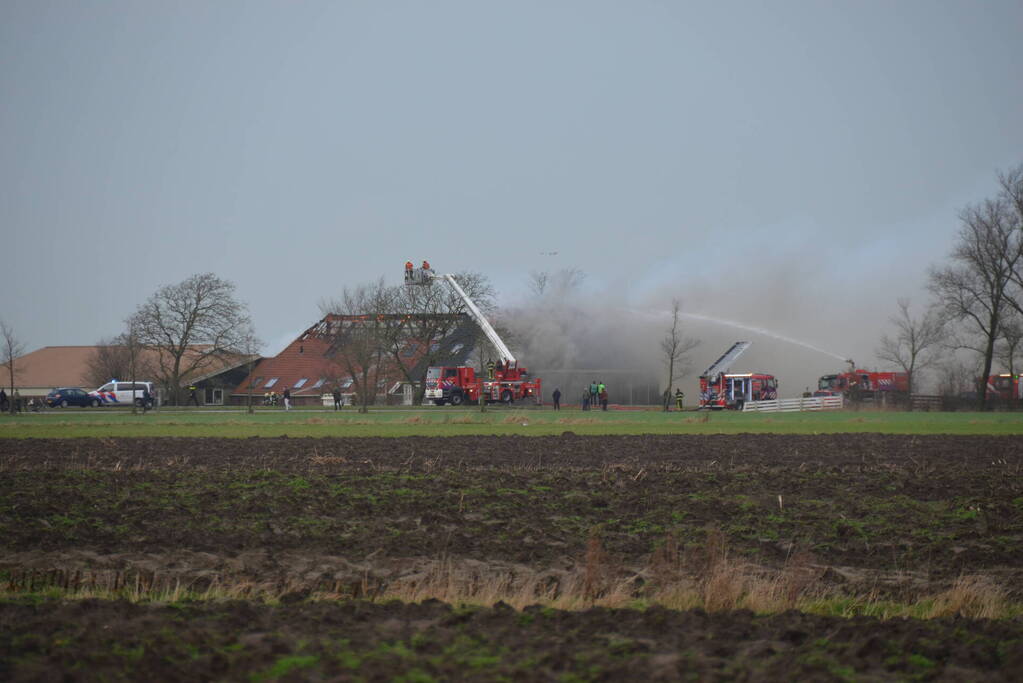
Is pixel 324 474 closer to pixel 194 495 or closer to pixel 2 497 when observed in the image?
pixel 194 495

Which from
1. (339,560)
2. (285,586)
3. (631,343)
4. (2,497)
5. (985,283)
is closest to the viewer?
(285,586)

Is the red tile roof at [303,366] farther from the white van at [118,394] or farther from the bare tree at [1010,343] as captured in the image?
the bare tree at [1010,343]

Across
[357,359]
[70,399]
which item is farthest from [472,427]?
[70,399]

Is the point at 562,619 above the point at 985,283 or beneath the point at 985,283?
beneath

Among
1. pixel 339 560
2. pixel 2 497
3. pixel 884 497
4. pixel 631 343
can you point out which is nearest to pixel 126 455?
pixel 2 497

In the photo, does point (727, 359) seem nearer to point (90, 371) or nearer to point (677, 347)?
Result: point (677, 347)

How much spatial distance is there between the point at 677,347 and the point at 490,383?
51.2 ft

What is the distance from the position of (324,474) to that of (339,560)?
33.6 ft

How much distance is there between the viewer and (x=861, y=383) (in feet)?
286

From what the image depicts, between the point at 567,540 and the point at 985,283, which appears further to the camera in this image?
the point at 985,283

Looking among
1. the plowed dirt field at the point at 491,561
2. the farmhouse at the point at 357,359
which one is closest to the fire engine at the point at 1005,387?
the farmhouse at the point at 357,359

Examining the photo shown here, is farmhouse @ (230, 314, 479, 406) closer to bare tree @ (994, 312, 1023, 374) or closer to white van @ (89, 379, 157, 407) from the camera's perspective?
white van @ (89, 379, 157, 407)

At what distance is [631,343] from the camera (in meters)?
88.4

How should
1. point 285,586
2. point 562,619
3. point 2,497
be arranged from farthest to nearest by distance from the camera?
point 2,497
point 285,586
point 562,619
